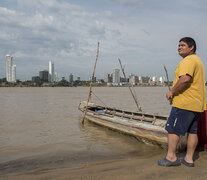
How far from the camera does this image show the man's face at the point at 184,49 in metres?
3.23

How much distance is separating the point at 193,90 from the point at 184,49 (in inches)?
26.5

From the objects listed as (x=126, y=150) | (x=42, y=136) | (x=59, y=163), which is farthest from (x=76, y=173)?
(x=42, y=136)

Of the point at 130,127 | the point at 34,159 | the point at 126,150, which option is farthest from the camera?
the point at 130,127

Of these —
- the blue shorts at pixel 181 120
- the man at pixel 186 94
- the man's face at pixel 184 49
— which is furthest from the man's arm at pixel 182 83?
the man's face at pixel 184 49

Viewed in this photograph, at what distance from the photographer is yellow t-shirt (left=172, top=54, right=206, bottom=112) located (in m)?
3.03

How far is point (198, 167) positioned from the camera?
3.36 meters

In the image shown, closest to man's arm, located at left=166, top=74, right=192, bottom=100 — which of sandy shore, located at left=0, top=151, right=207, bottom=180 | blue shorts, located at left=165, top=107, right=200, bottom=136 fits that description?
blue shorts, located at left=165, top=107, right=200, bottom=136

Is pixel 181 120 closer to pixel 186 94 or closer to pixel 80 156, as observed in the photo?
pixel 186 94

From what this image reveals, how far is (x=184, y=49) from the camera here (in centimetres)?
325

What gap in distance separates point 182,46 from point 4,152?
5.13 metres

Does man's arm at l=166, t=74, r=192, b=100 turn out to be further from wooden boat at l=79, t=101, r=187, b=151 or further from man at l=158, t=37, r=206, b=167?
wooden boat at l=79, t=101, r=187, b=151

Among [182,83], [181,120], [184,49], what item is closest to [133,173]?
[181,120]

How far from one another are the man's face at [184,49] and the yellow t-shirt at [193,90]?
12 cm

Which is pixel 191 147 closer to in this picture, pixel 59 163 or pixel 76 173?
pixel 76 173
